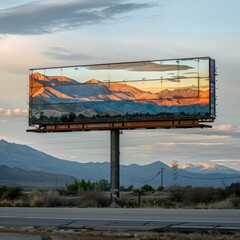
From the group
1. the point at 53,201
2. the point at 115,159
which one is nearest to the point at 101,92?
the point at 115,159

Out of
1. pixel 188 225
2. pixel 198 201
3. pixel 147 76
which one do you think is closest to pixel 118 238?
pixel 188 225

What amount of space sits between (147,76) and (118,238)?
29133 millimetres

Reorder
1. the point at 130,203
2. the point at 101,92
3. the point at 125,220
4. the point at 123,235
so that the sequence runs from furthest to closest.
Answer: the point at 101,92
the point at 130,203
the point at 125,220
the point at 123,235

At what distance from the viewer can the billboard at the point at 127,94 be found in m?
46.2

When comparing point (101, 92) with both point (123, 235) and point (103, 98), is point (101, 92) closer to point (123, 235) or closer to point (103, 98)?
point (103, 98)

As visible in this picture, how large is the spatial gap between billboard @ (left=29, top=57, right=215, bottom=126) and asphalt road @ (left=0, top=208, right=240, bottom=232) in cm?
1606

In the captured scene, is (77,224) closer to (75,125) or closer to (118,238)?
(118,238)

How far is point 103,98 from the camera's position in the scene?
48.9 m

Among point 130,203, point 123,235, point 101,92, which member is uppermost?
point 101,92

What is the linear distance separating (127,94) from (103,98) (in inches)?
70.8

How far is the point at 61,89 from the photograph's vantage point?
50.5m

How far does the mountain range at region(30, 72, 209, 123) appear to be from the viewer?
46.5m

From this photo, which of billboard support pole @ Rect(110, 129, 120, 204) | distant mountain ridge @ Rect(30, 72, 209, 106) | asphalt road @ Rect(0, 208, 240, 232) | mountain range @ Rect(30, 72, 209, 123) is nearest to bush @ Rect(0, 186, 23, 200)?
mountain range @ Rect(30, 72, 209, 123)

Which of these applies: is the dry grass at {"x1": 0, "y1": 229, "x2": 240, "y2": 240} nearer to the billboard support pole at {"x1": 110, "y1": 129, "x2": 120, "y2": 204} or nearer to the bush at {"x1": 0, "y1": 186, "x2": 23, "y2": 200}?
the billboard support pole at {"x1": 110, "y1": 129, "x2": 120, "y2": 204}
